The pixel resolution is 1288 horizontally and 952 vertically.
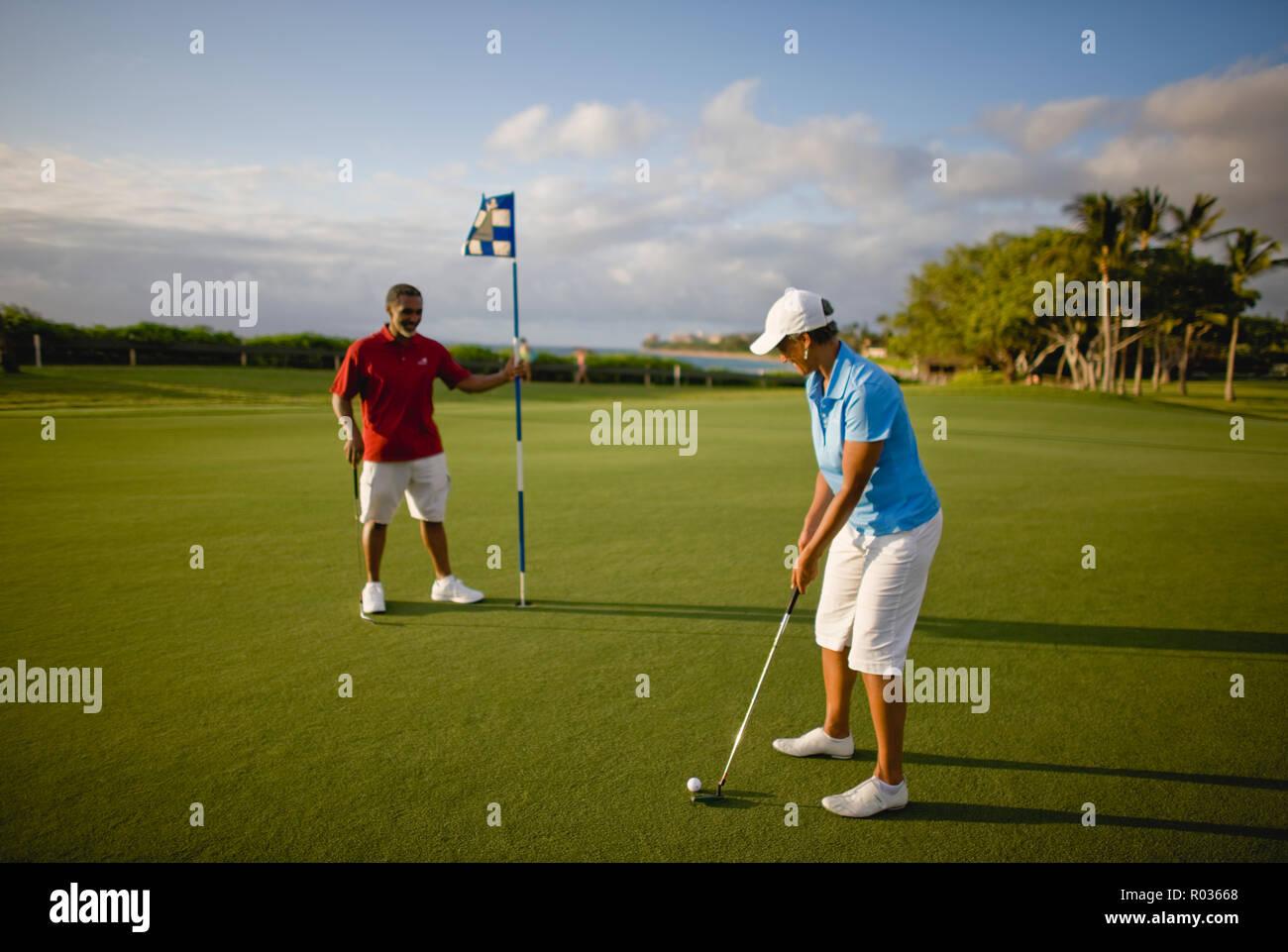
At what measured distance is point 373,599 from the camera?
6.59 m

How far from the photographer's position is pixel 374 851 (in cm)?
342

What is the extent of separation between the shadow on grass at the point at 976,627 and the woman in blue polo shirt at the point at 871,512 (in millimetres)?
2486

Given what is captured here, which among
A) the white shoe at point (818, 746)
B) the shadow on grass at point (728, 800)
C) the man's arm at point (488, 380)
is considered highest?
the man's arm at point (488, 380)

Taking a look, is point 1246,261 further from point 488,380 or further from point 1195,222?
point 488,380

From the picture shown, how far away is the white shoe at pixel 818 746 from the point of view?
4.34 metres

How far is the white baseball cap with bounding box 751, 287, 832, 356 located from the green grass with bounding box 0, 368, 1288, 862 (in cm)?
231

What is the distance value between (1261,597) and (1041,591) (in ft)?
6.43

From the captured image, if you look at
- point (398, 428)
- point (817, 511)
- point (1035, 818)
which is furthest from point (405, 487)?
point (1035, 818)

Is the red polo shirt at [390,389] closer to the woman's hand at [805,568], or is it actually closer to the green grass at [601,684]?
the green grass at [601,684]
